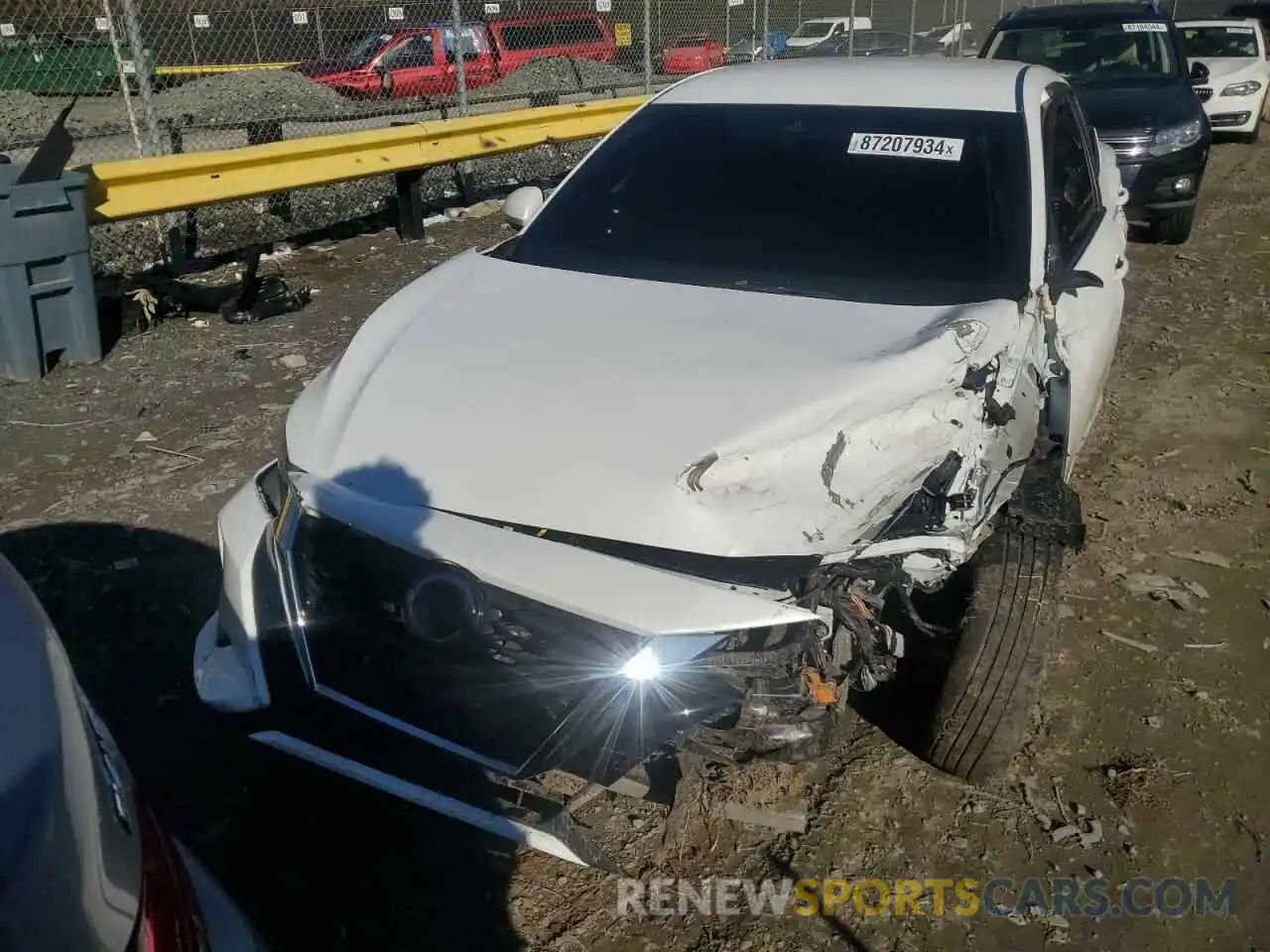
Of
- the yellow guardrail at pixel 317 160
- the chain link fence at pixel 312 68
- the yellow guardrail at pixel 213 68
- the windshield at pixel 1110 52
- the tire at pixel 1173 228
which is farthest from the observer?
the yellow guardrail at pixel 213 68

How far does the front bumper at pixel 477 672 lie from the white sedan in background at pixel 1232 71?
551 inches

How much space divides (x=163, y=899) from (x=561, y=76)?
586 inches

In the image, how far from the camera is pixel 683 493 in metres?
2.37

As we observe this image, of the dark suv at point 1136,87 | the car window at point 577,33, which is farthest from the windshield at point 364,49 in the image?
the dark suv at point 1136,87

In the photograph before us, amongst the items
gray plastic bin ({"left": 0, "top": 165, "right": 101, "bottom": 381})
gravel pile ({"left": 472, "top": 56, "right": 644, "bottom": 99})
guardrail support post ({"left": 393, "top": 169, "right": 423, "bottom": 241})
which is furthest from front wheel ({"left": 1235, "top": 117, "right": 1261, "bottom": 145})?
gray plastic bin ({"left": 0, "top": 165, "right": 101, "bottom": 381})

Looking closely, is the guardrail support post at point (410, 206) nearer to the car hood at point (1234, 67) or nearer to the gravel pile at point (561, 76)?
the gravel pile at point (561, 76)

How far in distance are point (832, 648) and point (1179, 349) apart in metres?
5.14

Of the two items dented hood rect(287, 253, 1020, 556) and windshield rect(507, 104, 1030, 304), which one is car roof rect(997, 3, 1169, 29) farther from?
dented hood rect(287, 253, 1020, 556)

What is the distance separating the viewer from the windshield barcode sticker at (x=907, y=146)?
3555 millimetres

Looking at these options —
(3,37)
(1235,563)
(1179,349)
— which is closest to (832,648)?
(1235,563)

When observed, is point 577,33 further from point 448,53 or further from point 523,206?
point 523,206

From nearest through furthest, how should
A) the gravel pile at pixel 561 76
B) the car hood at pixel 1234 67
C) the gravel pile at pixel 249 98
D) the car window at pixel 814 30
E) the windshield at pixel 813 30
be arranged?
the gravel pile at pixel 249 98
the car hood at pixel 1234 67
the gravel pile at pixel 561 76
the windshield at pixel 813 30
the car window at pixel 814 30

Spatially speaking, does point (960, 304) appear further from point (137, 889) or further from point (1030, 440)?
point (137, 889)

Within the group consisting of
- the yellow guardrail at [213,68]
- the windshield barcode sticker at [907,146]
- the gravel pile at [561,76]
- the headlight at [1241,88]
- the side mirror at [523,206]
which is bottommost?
the headlight at [1241,88]
